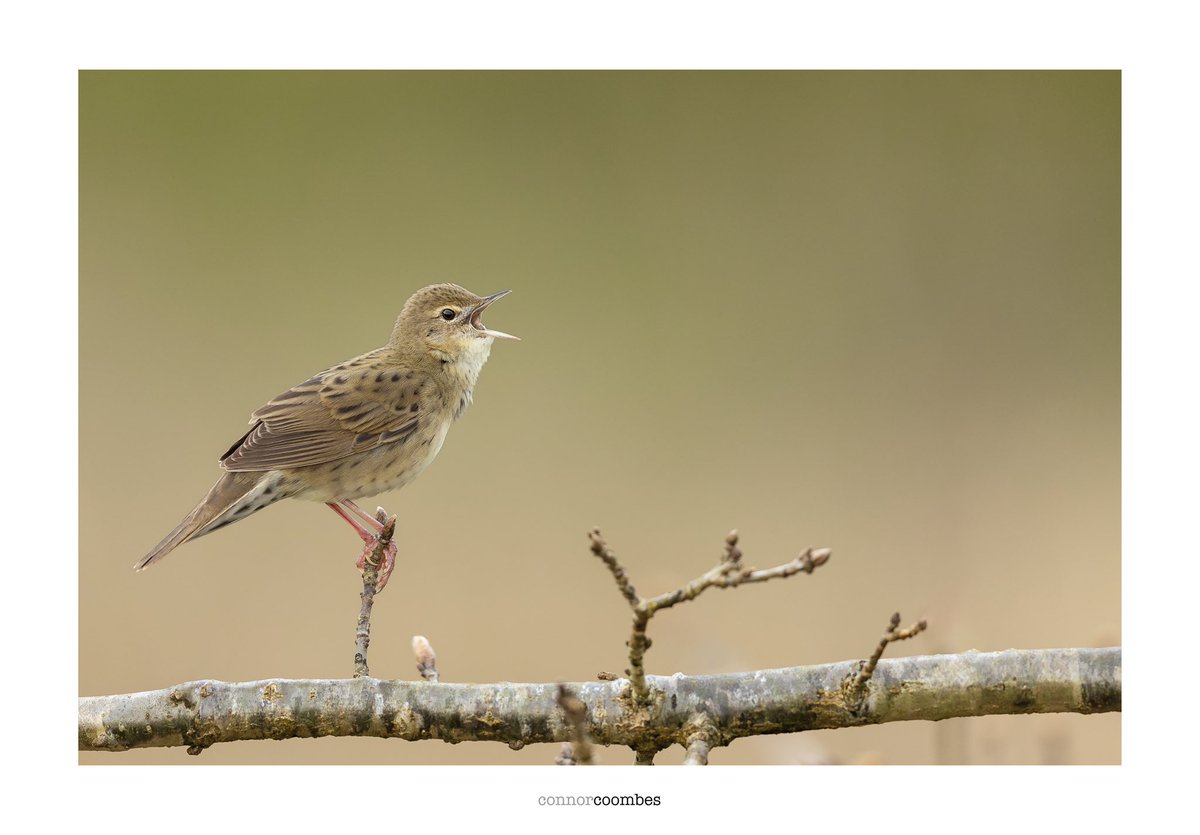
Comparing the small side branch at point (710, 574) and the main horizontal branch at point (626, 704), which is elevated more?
the small side branch at point (710, 574)

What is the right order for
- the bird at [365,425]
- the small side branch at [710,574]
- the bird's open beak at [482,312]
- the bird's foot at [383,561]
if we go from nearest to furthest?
the small side branch at [710,574] → the bird's foot at [383,561] → the bird at [365,425] → the bird's open beak at [482,312]

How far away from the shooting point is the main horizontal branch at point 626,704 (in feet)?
8.79

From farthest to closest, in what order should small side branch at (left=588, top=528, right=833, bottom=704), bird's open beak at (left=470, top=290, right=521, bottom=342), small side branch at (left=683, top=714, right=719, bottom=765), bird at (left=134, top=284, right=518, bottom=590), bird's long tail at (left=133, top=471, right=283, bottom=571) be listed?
bird's open beak at (left=470, top=290, right=521, bottom=342) → bird at (left=134, top=284, right=518, bottom=590) → bird's long tail at (left=133, top=471, right=283, bottom=571) → small side branch at (left=683, top=714, right=719, bottom=765) → small side branch at (left=588, top=528, right=833, bottom=704)

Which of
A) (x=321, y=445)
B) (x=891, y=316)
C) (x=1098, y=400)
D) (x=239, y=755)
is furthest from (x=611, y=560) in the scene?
(x=891, y=316)

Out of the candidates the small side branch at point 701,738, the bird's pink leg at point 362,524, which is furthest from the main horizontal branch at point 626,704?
the bird's pink leg at point 362,524

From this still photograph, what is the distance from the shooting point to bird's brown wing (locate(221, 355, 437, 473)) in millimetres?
3750

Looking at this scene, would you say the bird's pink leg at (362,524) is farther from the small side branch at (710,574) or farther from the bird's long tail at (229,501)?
the small side branch at (710,574)

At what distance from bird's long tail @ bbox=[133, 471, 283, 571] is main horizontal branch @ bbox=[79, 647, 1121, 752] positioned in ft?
2.32

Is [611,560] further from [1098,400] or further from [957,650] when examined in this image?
[1098,400]

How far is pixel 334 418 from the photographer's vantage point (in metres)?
4.00

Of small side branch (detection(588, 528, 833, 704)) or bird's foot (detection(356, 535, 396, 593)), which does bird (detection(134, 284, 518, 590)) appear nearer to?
bird's foot (detection(356, 535, 396, 593))

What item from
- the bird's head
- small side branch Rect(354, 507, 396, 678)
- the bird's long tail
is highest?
the bird's head

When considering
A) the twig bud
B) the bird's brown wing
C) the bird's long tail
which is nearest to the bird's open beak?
the bird's brown wing

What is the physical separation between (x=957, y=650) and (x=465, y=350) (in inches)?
85.0
